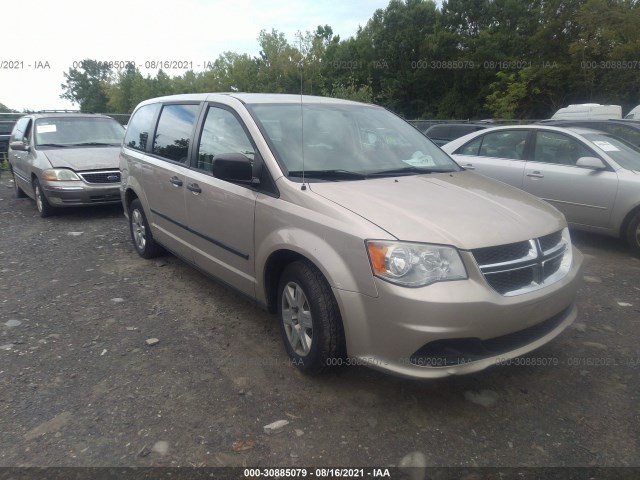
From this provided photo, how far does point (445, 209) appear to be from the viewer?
290 cm

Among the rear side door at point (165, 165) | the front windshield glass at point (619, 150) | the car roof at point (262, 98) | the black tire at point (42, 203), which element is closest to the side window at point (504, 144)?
the front windshield glass at point (619, 150)

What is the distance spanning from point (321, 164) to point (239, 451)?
1869 millimetres

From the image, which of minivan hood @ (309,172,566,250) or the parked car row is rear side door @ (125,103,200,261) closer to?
the parked car row

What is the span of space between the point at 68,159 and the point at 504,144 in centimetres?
671

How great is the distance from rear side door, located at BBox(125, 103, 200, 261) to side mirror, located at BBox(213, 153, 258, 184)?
108 centimetres

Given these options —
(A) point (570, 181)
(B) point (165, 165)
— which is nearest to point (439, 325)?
(B) point (165, 165)

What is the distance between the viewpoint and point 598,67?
95.1 feet

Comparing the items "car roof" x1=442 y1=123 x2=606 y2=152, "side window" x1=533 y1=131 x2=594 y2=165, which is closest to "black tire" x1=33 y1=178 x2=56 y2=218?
"car roof" x1=442 y1=123 x2=606 y2=152

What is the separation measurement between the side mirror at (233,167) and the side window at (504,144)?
4.70 meters

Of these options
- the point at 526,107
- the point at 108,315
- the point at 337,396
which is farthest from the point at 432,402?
the point at 526,107

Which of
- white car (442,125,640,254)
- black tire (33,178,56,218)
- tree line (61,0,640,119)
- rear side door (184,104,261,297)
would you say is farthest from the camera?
tree line (61,0,640,119)

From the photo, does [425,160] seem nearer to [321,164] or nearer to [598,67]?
[321,164]

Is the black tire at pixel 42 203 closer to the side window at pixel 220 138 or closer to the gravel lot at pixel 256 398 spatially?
the gravel lot at pixel 256 398

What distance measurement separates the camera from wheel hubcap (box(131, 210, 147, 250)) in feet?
18.1
